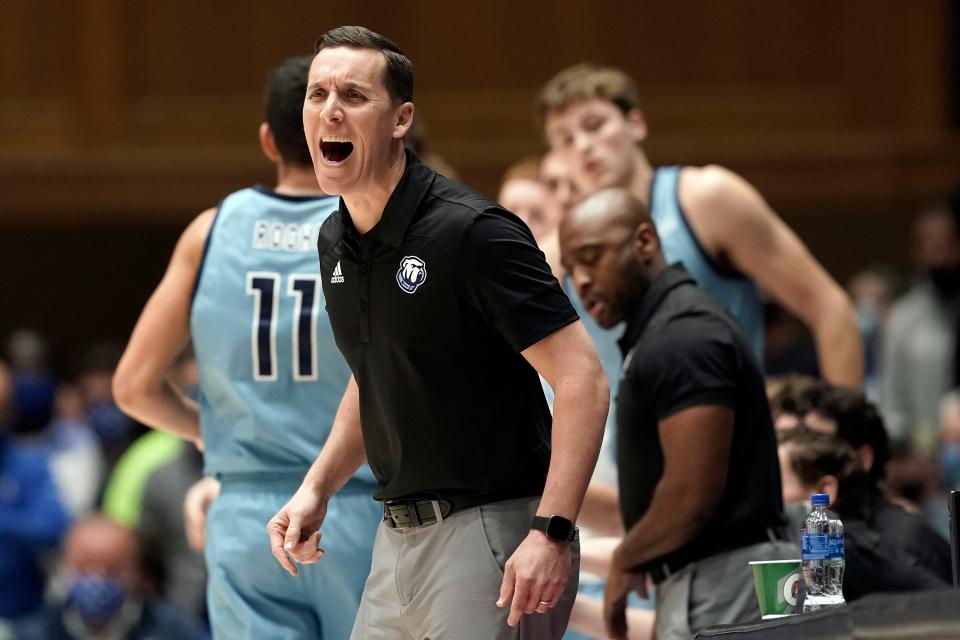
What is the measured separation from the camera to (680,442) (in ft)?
11.6

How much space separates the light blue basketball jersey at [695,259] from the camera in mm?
4773

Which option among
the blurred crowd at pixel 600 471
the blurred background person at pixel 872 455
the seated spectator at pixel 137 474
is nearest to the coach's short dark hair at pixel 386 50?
the blurred crowd at pixel 600 471

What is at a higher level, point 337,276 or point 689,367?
point 337,276

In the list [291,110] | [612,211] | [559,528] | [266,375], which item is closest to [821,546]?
[559,528]

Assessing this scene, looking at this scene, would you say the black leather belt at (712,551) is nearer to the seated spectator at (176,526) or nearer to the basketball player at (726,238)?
the basketball player at (726,238)

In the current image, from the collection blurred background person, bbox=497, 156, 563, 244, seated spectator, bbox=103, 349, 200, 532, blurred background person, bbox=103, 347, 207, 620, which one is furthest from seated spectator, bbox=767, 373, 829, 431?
seated spectator, bbox=103, 349, 200, 532

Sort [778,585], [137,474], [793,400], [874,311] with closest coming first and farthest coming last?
[778,585] → [793,400] → [137,474] → [874,311]

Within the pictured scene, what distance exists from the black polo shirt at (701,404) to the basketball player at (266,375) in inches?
24.6

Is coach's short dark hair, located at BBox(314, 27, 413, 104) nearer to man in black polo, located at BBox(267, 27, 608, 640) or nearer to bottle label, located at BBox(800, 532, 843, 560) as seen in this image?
man in black polo, located at BBox(267, 27, 608, 640)

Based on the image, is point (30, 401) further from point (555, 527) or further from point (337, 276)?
point (555, 527)

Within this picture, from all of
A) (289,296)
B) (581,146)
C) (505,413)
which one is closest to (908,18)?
(581,146)

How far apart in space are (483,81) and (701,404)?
621cm

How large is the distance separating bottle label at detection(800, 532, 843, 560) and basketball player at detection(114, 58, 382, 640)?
1053 mm

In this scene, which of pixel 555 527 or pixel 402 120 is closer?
pixel 555 527
